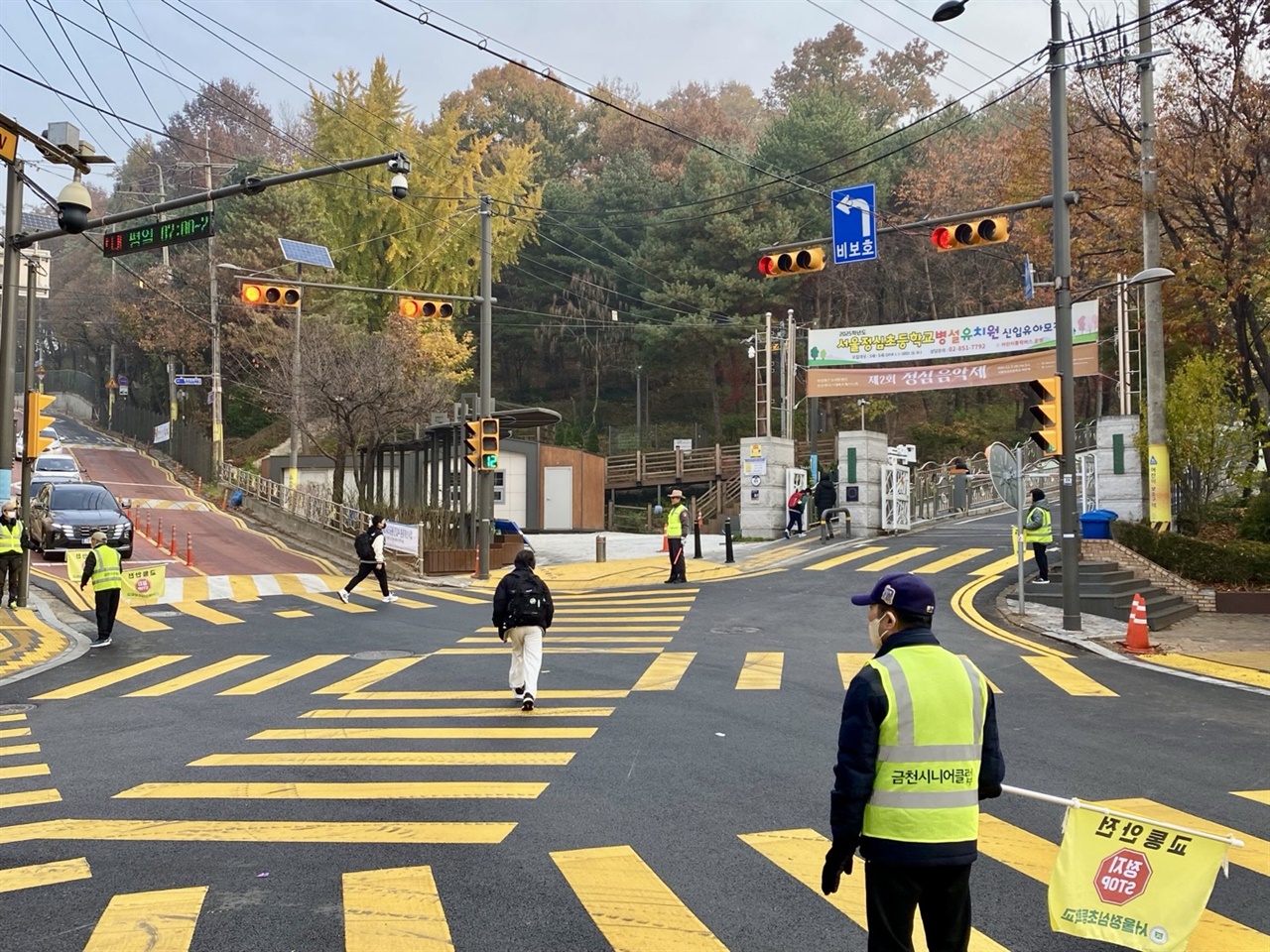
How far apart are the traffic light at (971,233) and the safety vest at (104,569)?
12.6 metres

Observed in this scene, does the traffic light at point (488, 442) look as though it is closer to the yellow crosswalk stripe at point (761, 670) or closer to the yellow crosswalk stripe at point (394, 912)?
the yellow crosswalk stripe at point (761, 670)

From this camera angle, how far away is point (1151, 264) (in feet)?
58.6

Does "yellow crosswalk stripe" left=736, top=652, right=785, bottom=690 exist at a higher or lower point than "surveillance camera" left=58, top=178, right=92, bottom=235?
lower

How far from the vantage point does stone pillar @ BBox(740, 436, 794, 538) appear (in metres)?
28.5

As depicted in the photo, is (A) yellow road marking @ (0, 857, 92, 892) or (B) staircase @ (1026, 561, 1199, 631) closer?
(A) yellow road marking @ (0, 857, 92, 892)

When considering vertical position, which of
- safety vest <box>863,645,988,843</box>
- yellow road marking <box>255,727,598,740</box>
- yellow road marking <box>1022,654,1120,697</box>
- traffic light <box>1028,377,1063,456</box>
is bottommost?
yellow road marking <box>1022,654,1120,697</box>

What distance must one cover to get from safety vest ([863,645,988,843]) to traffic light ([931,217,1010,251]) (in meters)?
11.4

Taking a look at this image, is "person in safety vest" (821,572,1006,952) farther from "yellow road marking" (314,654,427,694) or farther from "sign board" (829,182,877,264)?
"sign board" (829,182,877,264)

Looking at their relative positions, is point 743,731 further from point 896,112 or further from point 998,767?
point 896,112

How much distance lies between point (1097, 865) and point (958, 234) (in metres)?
11.8

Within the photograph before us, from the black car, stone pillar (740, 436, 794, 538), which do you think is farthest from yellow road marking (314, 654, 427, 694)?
stone pillar (740, 436, 794, 538)

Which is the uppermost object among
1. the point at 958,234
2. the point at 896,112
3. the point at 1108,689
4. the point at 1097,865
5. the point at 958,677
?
the point at 896,112

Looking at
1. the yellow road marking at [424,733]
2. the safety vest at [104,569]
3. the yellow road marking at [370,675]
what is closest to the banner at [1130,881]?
the yellow road marking at [424,733]

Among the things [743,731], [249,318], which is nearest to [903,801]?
[743,731]
